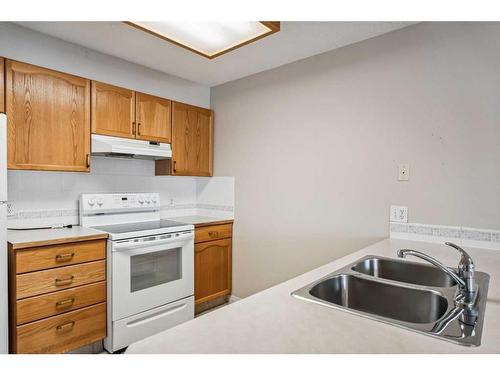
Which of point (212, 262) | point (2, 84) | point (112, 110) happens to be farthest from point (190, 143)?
point (2, 84)

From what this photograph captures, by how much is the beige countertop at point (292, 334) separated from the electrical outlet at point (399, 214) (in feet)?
3.42

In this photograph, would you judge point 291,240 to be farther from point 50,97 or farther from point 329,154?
point 50,97

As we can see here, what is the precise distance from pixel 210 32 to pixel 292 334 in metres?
1.74

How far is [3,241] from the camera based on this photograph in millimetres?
1634

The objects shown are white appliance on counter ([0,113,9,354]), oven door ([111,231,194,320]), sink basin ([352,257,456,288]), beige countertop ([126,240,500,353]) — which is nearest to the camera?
beige countertop ([126,240,500,353])

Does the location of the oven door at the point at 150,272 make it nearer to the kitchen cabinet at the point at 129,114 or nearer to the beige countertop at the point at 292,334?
the kitchen cabinet at the point at 129,114

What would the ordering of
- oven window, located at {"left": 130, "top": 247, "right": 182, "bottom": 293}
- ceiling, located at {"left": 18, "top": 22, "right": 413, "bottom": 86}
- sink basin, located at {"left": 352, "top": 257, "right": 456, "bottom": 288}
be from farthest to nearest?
oven window, located at {"left": 130, "top": 247, "right": 182, "bottom": 293} → ceiling, located at {"left": 18, "top": 22, "right": 413, "bottom": 86} → sink basin, located at {"left": 352, "top": 257, "right": 456, "bottom": 288}

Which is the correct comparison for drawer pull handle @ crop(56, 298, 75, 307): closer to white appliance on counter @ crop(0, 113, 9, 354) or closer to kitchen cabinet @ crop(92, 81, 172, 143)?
white appliance on counter @ crop(0, 113, 9, 354)

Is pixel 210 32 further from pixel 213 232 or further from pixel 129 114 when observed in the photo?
pixel 213 232

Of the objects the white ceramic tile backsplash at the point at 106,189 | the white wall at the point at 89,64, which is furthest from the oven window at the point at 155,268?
the white wall at the point at 89,64

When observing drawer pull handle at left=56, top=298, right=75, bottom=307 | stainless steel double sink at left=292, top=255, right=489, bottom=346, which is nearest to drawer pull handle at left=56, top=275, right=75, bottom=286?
drawer pull handle at left=56, top=298, right=75, bottom=307

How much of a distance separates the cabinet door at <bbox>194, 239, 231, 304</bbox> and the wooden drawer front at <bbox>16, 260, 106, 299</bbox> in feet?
2.77

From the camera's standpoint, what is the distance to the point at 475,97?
5.72ft

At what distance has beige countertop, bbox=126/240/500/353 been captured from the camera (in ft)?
2.31
